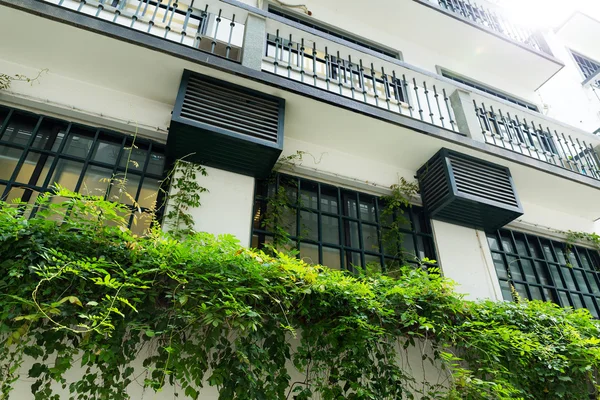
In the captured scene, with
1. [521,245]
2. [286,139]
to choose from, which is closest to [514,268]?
[521,245]

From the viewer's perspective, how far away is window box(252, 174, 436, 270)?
4.04 meters

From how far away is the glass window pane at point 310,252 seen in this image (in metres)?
4.00

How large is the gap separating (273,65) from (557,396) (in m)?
4.24

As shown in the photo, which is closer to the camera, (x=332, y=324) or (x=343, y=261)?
(x=332, y=324)

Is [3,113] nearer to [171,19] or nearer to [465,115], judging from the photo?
[171,19]

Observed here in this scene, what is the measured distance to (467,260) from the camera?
4520 mm

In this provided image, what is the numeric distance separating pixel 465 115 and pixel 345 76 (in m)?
1.73

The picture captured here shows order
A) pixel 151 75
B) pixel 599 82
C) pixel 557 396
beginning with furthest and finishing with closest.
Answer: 1. pixel 599 82
2. pixel 151 75
3. pixel 557 396

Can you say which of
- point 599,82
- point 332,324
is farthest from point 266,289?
point 599,82

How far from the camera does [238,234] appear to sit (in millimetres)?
3580

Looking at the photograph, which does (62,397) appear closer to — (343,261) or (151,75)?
(343,261)

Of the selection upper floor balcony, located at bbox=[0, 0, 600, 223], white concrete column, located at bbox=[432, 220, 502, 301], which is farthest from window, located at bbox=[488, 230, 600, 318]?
upper floor balcony, located at bbox=[0, 0, 600, 223]

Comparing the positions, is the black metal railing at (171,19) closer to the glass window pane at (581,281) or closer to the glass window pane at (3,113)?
the glass window pane at (3,113)

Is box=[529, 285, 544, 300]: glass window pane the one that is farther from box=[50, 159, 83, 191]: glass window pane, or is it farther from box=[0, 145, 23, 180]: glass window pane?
box=[0, 145, 23, 180]: glass window pane
